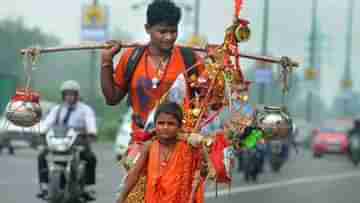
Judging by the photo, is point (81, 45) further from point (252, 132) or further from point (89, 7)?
point (89, 7)

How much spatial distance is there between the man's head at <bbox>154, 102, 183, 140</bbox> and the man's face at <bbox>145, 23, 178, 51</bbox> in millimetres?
669

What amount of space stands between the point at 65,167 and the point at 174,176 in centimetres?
746

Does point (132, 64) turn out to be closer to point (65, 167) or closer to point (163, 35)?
point (163, 35)

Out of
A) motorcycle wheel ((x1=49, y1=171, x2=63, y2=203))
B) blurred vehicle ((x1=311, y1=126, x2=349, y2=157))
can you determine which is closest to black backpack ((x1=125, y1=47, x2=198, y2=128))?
motorcycle wheel ((x1=49, y1=171, x2=63, y2=203))

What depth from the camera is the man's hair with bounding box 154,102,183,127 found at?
7.09 metres

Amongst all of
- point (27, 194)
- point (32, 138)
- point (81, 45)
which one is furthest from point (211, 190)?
point (32, 138)

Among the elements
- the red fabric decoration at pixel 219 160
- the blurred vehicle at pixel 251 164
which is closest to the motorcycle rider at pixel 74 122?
the red fabric decoration at pixel 219 160

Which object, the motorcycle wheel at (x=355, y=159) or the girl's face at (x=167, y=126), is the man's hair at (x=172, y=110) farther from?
the motorcycle wheel at (x=355, y=159)

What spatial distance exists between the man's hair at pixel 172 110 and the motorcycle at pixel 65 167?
6.92 meters

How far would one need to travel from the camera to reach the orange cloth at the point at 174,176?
6984 millimetres

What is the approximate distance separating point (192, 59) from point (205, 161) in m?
1.07

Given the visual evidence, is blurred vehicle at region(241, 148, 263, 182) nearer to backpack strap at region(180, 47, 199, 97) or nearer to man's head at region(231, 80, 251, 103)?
backpack strap at region(180, 47, 199, 97)

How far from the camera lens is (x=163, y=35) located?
7.65m

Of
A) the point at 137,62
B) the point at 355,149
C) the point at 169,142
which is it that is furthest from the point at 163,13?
the point at 355,149
